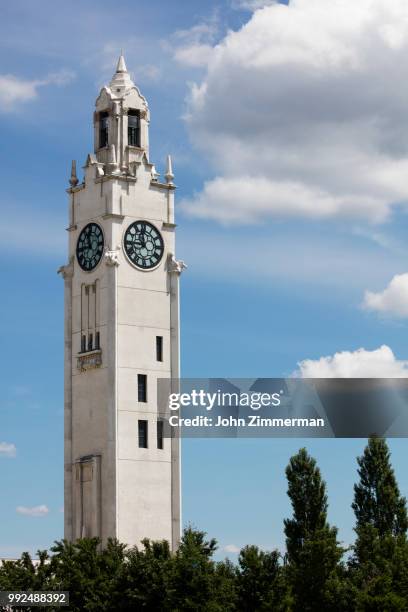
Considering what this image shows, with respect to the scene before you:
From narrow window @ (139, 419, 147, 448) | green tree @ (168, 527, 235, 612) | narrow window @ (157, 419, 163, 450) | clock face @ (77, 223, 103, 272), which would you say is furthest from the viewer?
clock face @ (77, 223, 103, 272)

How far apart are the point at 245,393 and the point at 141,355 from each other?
372 inches

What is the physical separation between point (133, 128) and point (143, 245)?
903 cm

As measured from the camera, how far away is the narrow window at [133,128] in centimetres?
10831

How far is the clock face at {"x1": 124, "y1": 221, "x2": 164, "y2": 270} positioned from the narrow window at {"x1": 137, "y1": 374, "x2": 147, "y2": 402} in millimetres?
7802

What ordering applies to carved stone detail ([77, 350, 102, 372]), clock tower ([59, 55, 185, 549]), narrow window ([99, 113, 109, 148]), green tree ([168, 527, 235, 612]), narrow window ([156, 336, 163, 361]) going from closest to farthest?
green tree ([168, 527, 235, 612]) → clock tower ([59, 55, 185, 549]) → carved stone detail ([77, 350, 102, 372]) → narrow window ([156, 336, 163, 361]) → narrow window ([99, 113, 109, 148])

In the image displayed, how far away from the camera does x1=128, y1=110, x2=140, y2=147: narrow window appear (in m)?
108

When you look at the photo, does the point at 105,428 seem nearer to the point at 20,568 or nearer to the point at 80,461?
the point at 80,461

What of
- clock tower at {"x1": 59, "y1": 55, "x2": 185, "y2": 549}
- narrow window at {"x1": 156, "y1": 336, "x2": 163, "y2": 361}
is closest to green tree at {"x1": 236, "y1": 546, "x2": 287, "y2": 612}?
clock tower at {"x1": 59, "y1": 55, "x2": 185, "y2": 549}

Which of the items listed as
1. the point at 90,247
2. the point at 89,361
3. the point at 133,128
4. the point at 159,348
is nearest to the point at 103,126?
the point at 133,128

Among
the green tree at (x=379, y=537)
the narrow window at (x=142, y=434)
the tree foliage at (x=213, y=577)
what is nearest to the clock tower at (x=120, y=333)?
the narrow window at (x=142, y=434)

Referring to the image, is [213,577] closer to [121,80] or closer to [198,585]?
[198,585]

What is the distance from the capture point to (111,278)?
10356 centimetres

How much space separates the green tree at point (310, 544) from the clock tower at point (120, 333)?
26.9ft

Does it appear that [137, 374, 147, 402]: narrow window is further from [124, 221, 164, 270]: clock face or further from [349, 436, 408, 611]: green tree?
[349, 436, 408, 611]: green tree
